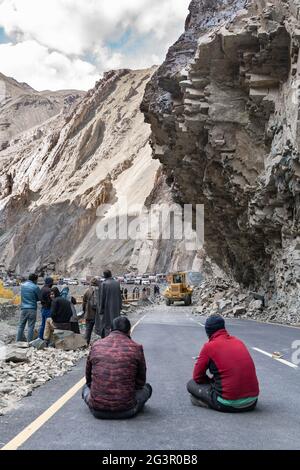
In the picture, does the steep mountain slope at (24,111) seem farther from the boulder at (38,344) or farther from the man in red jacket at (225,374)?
the man in red jacket at (225,374)

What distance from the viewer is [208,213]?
3534 centimetres

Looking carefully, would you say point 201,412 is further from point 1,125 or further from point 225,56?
point 1,125

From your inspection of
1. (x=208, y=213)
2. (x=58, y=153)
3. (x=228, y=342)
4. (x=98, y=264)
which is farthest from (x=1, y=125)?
(x=228, y=342)

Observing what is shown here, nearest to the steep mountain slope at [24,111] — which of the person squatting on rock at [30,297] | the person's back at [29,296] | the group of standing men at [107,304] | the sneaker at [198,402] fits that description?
the person squatting on rock at [30,297]

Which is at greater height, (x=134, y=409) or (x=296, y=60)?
(x=296, y=60)

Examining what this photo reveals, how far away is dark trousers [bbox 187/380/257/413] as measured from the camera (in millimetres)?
5234

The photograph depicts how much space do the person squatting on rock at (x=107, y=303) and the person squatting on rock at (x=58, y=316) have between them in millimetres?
1415

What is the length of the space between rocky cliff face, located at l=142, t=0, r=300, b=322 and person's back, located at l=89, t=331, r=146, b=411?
15.3 m

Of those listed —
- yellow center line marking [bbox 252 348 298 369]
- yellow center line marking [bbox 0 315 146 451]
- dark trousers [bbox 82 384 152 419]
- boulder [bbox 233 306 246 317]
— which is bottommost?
boulder [bbox 233 306 246 317]

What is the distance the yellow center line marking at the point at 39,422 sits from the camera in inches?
164

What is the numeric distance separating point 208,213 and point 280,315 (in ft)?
45.0

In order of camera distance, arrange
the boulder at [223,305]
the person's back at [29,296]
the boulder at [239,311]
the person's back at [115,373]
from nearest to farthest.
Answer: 1. the person's back at [115,373]
2. the person's back at [29,296]
3. the boulder at [239,311]
4. the boulder at [223,305]

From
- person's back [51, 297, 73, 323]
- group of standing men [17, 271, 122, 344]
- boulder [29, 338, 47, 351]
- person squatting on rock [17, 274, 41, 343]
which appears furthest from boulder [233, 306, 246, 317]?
boulder [29, 338, 47, 351]

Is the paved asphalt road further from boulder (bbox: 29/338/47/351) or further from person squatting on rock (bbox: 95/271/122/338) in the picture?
boulder (bbox: 29/338/47/351)
